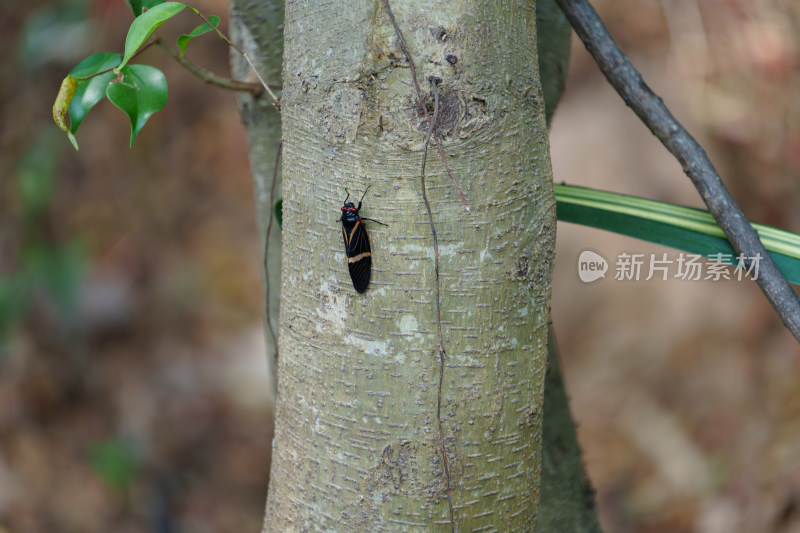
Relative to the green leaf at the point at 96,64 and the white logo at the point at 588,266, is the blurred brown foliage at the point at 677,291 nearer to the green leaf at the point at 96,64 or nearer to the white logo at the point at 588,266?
the white logo at the point at 588,266

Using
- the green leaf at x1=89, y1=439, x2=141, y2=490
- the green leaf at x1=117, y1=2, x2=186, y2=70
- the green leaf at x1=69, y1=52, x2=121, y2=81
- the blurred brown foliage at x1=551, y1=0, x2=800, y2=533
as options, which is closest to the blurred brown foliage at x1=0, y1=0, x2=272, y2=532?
the green leaf at x1=89, y1=439, x2=141, y2=490

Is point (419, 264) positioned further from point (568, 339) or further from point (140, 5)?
point (568, 339)

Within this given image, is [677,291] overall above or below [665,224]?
above

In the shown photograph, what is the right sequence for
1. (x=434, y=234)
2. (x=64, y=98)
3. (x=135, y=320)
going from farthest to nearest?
(x=135, y=320), (x=64, y=98), (x=434, y=234)

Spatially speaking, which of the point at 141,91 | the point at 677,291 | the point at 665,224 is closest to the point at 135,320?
the point at 677,291

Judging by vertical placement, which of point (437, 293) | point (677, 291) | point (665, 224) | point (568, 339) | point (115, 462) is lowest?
point (115, 462)

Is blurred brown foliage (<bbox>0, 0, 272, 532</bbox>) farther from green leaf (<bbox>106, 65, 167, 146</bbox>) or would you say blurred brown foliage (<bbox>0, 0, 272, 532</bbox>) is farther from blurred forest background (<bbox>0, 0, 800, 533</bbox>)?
green leaf (<bbox>106, 65, 167, 146</bbox>)
